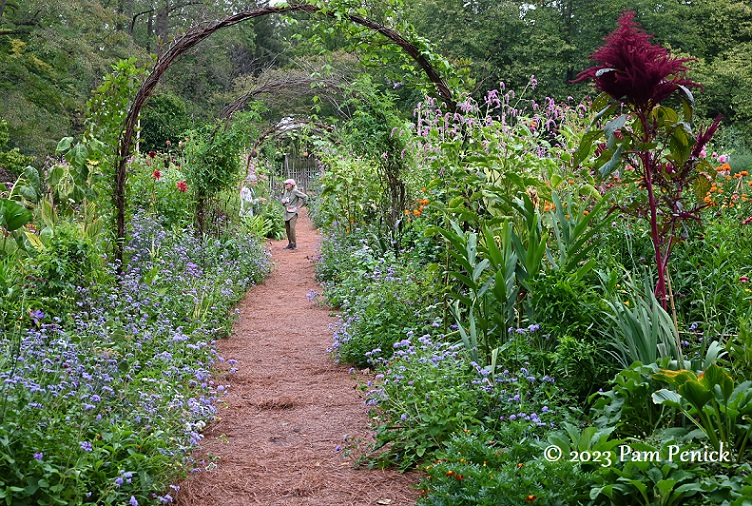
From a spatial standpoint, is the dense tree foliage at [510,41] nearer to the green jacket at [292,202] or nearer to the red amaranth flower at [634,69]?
the green jacket at [292,202]

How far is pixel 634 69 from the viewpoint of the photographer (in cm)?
325

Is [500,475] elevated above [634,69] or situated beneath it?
situated beneath

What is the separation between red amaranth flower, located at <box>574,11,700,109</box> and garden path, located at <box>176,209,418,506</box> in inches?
86.3

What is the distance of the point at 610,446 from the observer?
99.7 inches

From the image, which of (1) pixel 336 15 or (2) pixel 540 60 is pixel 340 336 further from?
(2) pixel 540 60

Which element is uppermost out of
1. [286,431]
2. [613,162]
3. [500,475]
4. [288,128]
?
[288,128]

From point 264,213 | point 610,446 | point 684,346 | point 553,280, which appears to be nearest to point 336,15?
point 553,280

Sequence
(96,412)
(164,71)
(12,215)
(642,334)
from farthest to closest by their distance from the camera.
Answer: (164,71), (12,215), (642,334), (96,412)

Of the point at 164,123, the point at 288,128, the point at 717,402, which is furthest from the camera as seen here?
the point at 164,123

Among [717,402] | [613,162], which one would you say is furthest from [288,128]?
[717,402]

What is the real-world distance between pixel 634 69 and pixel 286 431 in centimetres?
281

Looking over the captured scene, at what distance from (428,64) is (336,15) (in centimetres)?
103

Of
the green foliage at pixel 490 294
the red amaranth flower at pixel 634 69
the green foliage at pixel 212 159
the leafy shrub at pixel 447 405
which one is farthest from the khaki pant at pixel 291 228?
the red amaranth flower at pixel 634 69

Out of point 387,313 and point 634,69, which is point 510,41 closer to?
point 387,313
